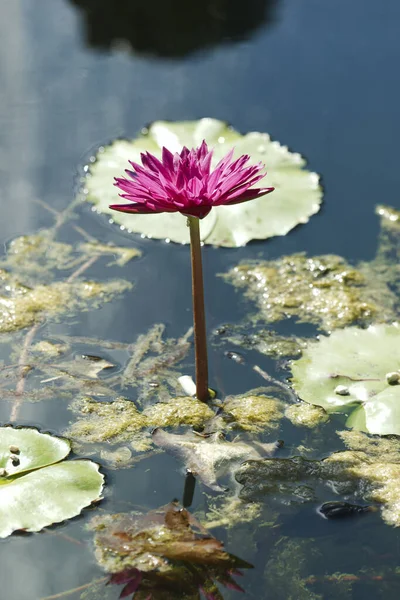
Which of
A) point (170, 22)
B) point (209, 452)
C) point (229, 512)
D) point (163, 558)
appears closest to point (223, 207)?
point (209, 452)

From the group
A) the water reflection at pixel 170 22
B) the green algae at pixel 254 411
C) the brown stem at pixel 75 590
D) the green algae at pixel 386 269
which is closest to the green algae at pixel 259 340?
the green algae at pixel 254 411

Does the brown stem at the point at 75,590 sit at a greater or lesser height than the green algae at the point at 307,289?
lesser

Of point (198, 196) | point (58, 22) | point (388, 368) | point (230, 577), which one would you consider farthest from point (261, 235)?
point (58, 22)

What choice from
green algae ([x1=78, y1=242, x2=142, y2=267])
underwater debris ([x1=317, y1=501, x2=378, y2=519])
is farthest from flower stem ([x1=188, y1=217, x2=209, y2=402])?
green algae ([x1=78, y1=242, x2=142, y2=267])

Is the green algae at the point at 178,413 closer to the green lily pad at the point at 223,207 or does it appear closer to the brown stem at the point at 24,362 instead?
the brown stem at the point at 24,362

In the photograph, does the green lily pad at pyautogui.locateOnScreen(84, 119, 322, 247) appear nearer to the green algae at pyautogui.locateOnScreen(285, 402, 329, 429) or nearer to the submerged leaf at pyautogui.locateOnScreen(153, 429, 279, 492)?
the green algae at pyautogui.locateOnScreen(285, 402, 329, 429)

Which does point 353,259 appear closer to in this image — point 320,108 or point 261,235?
point 261,235

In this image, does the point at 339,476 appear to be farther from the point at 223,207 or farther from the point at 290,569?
the point at 223,207
